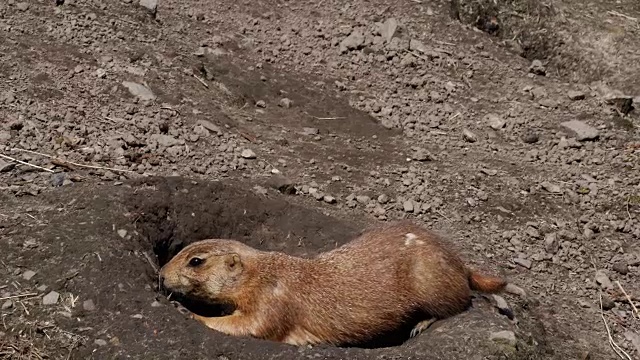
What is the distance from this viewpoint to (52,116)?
7137mm

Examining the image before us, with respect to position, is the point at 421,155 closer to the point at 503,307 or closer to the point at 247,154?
the point at 247,154

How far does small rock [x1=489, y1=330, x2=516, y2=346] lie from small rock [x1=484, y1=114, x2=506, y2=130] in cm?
406

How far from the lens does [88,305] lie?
4.99m

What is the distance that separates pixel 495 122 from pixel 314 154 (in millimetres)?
2226

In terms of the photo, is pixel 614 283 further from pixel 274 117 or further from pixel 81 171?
pixel 81 171

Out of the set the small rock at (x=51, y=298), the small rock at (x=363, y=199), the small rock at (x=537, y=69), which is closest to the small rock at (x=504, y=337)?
the small rock at (x=363, y=199)

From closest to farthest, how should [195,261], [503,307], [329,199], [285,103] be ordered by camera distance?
[195,261] < [503,307] < [329,199] < [285,103]

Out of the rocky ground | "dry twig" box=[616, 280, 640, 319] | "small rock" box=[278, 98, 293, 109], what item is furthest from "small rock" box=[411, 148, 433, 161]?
"dry twig" box=[616, 280, 640, 319]

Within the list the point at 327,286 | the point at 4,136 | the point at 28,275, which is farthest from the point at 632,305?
the point at 4,136

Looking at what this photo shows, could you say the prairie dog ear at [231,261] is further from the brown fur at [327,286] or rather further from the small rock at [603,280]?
the small rock at [603,280]

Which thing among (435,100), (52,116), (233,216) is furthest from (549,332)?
(52,116)

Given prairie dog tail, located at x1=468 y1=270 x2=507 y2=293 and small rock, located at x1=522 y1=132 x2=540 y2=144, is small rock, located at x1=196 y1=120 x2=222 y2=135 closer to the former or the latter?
prairie dog tail, located at x1=468 y1=270 x2=507 y2=293

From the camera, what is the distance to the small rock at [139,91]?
773cm

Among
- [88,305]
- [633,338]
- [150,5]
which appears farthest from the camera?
[150,5]
